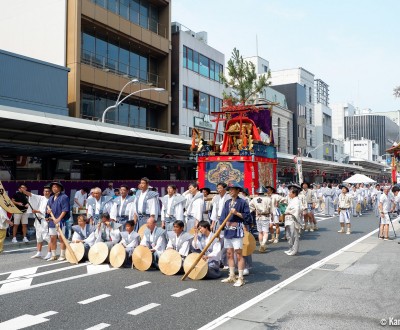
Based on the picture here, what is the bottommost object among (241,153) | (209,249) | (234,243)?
(209,249)

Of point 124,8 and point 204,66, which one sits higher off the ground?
point 124,8

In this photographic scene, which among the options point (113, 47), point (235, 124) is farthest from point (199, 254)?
point (113, 47)

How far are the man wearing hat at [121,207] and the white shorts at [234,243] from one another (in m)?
3.84

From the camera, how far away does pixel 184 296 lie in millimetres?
6930

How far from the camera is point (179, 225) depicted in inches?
349

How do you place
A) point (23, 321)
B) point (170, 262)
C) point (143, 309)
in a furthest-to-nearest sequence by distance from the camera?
point (170, 262), point (143, 309), point (23, 321)

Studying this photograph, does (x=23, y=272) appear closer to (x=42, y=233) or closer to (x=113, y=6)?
(x=42, y=233)

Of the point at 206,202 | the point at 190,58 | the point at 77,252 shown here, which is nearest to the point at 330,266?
the point at 206,202

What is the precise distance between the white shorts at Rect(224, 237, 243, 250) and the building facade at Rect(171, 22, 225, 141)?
26048 mm

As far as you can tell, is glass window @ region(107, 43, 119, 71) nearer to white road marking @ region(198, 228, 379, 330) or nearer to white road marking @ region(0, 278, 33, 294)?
white road marking @ region(198, 228, 379, 330)

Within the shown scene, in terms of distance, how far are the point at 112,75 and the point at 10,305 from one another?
24.1m

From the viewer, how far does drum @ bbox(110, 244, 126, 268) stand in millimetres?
9109

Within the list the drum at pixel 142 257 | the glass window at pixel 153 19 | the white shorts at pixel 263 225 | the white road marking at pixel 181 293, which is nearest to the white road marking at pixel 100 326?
the white road marking at pixel 181 293

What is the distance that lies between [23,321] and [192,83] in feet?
109
